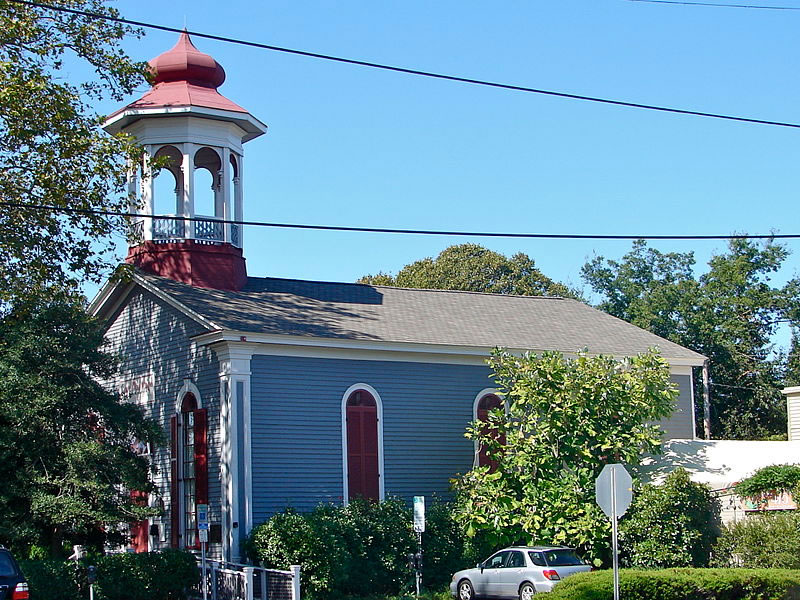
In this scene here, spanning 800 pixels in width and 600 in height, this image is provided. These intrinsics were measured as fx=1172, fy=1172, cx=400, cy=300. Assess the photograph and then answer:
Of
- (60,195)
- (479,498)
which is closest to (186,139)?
(60,195)

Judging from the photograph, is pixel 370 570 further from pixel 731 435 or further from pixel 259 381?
pixel 731 435

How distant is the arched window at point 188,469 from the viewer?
93.7 ft

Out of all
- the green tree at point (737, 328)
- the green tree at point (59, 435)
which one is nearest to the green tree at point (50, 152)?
the green tree at point (59, 435)

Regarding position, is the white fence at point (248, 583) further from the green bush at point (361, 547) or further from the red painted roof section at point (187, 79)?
the red painted roof section at point (187, 79)

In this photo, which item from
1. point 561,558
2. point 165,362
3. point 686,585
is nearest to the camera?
point 686,585

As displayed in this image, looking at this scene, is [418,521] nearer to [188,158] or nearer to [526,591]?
[526,591]

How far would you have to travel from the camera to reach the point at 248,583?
A: 24.7m

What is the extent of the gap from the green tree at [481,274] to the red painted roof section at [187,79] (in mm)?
35182

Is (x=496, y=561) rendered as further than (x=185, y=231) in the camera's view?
No

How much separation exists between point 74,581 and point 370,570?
6.79m

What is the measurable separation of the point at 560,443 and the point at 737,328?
103 feet

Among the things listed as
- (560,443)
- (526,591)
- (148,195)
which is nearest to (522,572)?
(526,591)

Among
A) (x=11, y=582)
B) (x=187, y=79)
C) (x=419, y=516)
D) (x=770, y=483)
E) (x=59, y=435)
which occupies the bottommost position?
(x=11, y=582)

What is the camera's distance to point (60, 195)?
26.2 m
